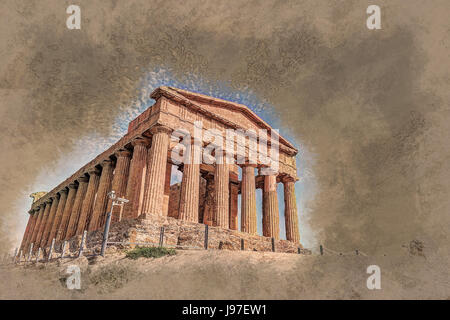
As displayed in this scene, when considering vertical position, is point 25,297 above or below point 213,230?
below

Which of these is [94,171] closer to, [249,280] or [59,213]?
[59,213]

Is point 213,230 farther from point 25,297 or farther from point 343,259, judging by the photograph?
point 25,297

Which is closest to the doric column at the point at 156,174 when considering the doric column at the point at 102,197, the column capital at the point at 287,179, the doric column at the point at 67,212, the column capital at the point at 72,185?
the doric column at the point at 102,197

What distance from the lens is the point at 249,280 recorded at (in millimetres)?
7094

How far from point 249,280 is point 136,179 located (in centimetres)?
1529

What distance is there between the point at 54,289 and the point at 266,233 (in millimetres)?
19306

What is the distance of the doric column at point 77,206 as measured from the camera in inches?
1071

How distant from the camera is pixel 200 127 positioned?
22.2 meters

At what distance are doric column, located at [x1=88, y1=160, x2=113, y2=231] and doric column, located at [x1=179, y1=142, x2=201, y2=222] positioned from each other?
799 cm

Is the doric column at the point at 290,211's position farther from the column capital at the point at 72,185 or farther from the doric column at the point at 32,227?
the doric column at the point at 32,227

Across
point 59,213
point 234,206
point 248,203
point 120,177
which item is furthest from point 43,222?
point 248,203

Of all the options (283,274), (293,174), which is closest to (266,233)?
(293,174)

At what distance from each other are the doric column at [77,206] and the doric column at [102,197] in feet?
15.8

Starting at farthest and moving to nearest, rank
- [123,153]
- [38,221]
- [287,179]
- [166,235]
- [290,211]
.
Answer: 1. [38,221]
2. [287,179]
3. [290,211]
4. [123,153]
5. [166,235]
